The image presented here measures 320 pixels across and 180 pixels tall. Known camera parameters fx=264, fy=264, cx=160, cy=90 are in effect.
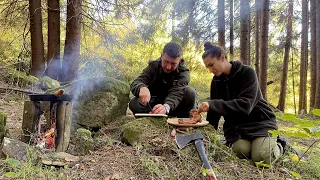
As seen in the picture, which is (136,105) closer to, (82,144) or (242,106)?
(82,144)

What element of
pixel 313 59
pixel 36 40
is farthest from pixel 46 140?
pixel 313 59

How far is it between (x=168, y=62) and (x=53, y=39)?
426 centimetres

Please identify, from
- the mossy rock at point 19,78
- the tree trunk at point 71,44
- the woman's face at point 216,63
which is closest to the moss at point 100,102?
the woman's face at point 216,63

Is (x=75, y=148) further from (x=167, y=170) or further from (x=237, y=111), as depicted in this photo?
(x=237, y=111)

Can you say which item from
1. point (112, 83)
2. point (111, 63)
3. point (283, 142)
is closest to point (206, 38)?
point (111, 63)

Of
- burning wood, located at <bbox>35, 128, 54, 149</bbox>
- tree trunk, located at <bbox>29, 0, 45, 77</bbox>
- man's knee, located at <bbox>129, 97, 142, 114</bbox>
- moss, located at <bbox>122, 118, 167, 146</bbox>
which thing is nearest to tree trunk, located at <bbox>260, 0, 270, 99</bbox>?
man's knee, located at <bbox>129, 97, 142, 114</bbox>

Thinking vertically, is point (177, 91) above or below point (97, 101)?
above

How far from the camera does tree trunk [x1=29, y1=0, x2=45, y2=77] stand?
19.9 ft

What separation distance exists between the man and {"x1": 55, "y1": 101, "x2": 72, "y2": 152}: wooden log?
0.84 meters

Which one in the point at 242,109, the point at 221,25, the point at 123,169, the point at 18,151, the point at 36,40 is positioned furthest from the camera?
the point at 221,25

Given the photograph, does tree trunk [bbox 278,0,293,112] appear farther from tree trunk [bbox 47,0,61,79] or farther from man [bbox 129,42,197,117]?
tree trunk [bbox 47,0,61,79]

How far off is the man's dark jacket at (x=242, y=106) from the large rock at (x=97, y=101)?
1497mm

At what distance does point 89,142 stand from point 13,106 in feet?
9.99

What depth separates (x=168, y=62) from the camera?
10.1ft
